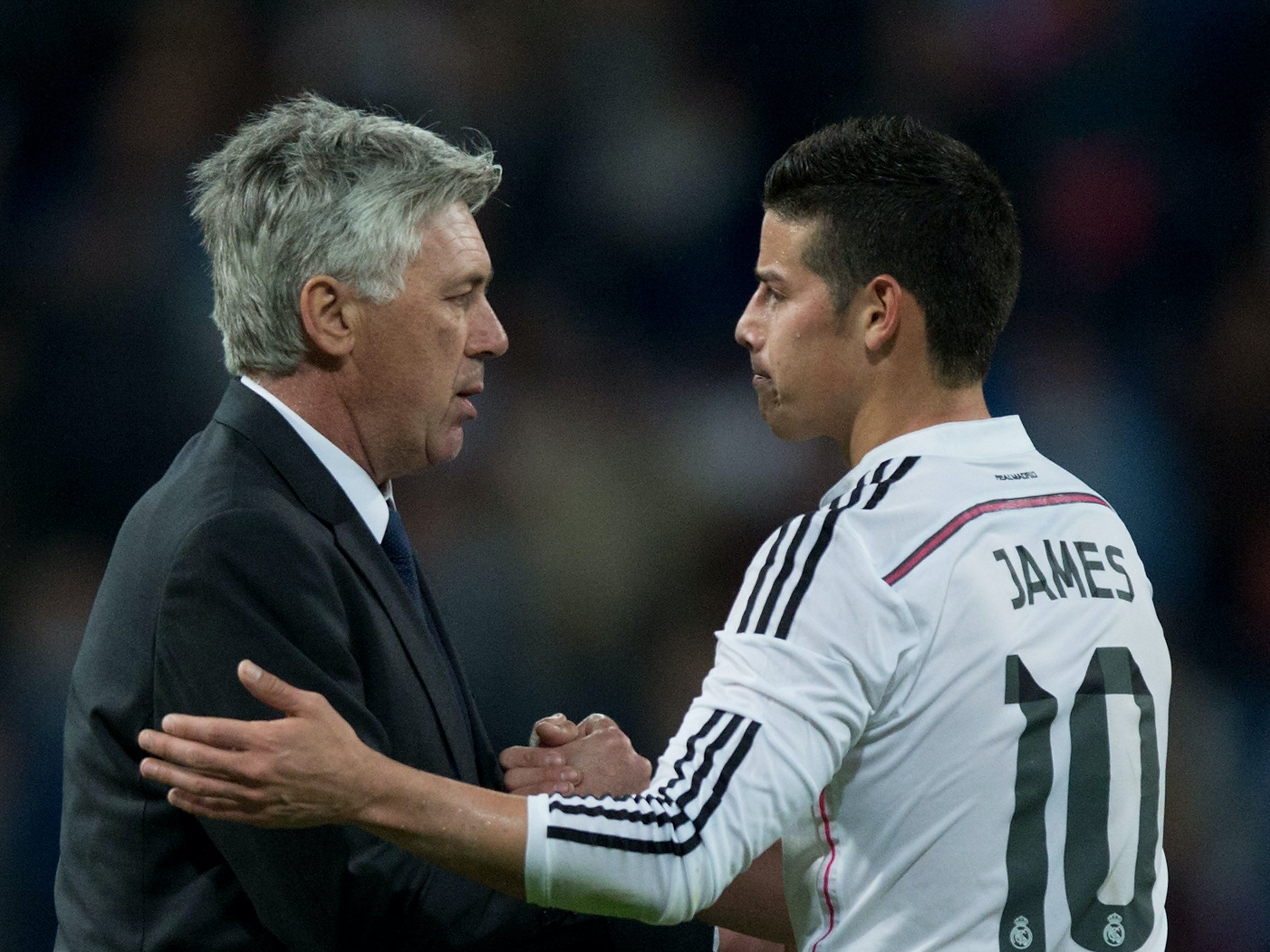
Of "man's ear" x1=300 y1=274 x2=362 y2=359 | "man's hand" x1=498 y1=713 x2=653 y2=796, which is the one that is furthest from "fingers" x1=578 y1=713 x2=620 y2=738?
"man's ear" x1=300 y1=274 x2=362 y2=359

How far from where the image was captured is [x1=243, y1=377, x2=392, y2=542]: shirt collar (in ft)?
5.84

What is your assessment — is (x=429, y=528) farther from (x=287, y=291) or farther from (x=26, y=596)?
(x=287, y=291)

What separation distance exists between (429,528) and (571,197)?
92 centimetres

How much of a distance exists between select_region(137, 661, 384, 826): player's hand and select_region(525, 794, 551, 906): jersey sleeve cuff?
182 millimetres

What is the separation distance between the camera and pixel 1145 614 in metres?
1.64

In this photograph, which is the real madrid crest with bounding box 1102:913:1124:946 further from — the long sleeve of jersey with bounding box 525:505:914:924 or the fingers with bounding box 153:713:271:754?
the fingers with bounding box 153:713:271:754

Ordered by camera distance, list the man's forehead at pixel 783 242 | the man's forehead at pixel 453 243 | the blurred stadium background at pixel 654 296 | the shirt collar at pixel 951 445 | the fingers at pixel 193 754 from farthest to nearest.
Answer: the blurred stadium background at pixel 654 296 < the man's forehead at pixel 453 243 < the man's forehead at pixel 783 242 < the shirt collar at pixel 951 445 < the fingers at pixel 193 754

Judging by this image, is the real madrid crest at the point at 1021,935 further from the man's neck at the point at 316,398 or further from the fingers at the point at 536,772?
the man's neck at the point at 316,398

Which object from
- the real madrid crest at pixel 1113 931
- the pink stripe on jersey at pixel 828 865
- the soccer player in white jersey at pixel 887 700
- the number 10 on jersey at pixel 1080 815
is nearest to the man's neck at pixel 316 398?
the soccer player in white jersey at pixel 887 700

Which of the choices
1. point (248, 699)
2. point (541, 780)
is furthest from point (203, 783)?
point (541, 780)

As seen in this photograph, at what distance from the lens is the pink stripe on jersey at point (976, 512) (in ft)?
4.85

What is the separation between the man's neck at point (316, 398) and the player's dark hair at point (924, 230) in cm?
65

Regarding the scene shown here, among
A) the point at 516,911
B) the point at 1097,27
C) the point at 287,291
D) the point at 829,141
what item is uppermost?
the point at 1097,27

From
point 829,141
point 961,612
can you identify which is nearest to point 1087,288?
point 829,141
